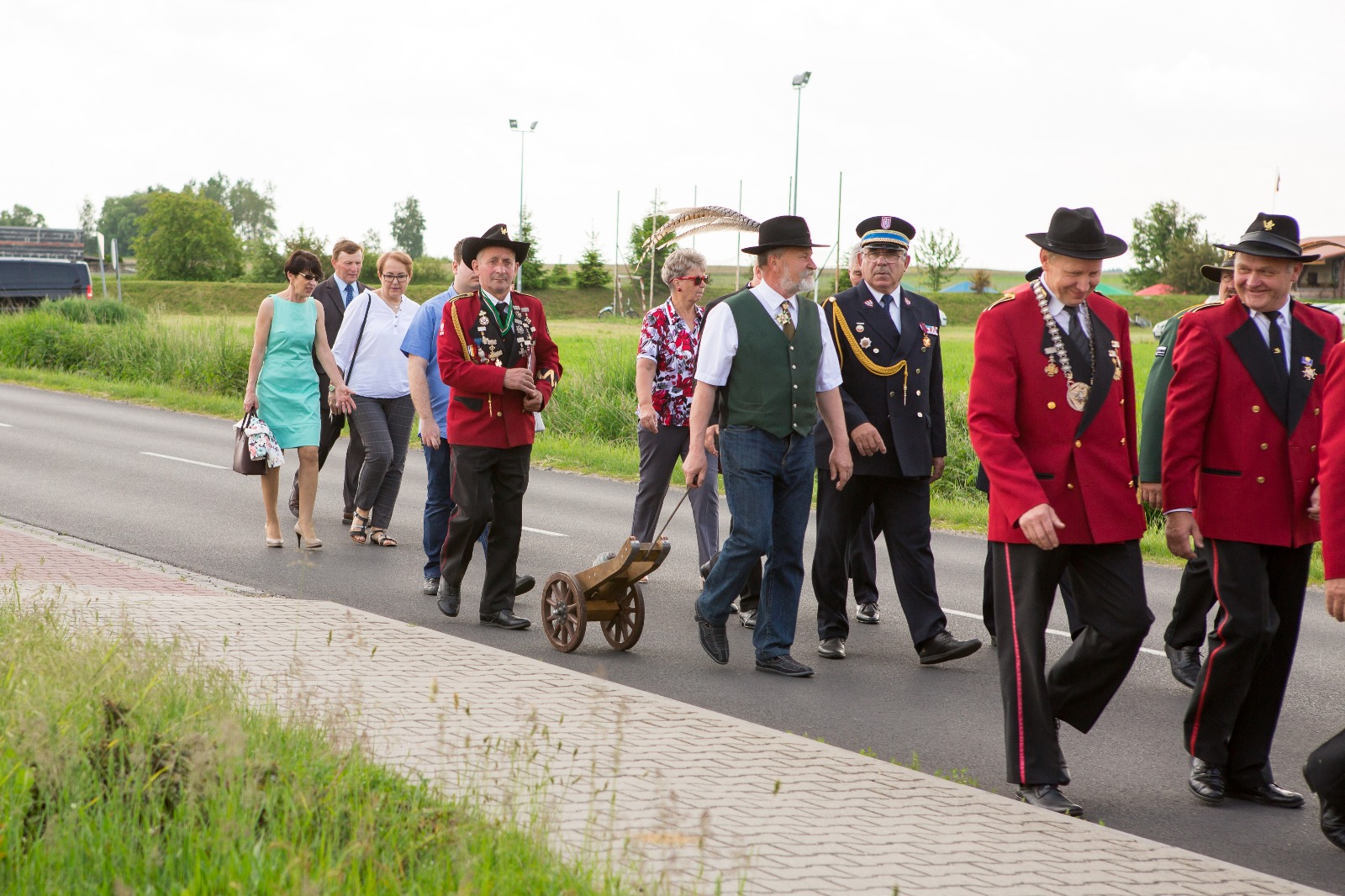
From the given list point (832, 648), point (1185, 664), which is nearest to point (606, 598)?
point (832, 648)

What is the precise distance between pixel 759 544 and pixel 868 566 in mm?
2028

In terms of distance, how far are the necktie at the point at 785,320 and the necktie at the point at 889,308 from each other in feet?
2.96

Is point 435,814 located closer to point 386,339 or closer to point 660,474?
point 660,474

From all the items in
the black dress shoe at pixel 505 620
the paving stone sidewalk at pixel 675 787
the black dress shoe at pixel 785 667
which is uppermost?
the paving stone sidewalk at pixel 675 787

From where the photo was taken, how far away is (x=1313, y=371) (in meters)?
5.61

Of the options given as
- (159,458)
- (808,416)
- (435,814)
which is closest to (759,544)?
(808,416)

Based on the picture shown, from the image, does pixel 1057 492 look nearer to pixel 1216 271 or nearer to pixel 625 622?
pixel 1216 271

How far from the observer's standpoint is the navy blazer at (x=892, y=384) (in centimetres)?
783

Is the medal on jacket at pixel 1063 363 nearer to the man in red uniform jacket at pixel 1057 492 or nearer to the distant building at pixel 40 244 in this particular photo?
the man in red uniform jacket at pixel 1057 492

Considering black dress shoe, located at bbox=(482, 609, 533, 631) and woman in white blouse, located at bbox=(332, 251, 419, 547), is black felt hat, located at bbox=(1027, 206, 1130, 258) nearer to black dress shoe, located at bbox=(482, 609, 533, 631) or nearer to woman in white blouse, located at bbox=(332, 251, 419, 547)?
black dress shoe, located at bbox=(482, 609, 533, 631)

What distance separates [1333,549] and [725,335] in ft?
10.4

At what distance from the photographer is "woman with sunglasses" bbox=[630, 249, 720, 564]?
9086mm

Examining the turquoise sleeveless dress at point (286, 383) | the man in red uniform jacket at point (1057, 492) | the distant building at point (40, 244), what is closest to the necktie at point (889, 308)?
the man in red uniform jacket at point (1057, 492)

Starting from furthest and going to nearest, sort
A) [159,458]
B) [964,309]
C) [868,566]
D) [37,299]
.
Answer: [964,309]
[37,299]
[159,458]
[868,566]
